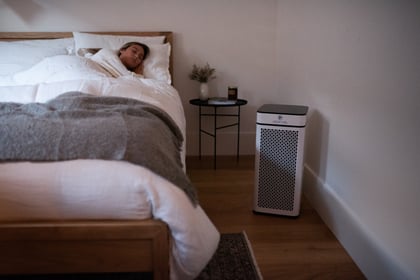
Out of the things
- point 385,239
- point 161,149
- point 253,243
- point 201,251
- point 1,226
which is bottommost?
point 253,243

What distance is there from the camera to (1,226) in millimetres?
1104

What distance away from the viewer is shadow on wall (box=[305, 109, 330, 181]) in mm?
2139

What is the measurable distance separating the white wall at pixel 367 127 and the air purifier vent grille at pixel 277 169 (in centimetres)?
21

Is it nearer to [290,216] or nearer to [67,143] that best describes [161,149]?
[67,143]

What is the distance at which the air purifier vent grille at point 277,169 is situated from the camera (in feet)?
6.76

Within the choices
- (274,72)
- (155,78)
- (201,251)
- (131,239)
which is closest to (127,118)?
(131,239)

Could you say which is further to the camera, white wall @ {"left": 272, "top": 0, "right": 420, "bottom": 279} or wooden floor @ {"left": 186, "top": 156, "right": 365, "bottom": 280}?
wooden floor @ {"left": 186, "top": 156, "right": 365, "bottom": 280}

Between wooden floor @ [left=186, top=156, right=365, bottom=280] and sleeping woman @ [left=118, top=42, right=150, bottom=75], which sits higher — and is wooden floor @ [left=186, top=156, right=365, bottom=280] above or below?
below

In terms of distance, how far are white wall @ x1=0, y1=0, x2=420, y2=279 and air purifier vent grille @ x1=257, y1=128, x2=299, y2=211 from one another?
21 centimetres

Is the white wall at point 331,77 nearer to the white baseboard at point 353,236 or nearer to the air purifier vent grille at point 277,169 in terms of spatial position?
the white baseboard at point 353,236

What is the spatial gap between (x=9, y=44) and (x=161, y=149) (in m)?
2.10

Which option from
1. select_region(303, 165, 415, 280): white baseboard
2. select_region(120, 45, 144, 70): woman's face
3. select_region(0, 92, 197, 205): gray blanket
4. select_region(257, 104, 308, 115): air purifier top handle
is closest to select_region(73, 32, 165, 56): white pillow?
select_region(120, 45, 144, 70): woman's face

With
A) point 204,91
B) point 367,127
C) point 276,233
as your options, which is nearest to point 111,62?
point 204,91

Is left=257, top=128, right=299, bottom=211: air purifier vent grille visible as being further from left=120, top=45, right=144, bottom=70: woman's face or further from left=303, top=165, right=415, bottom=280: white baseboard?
left=120, top=45, right=144, bottom=70: woman's face
